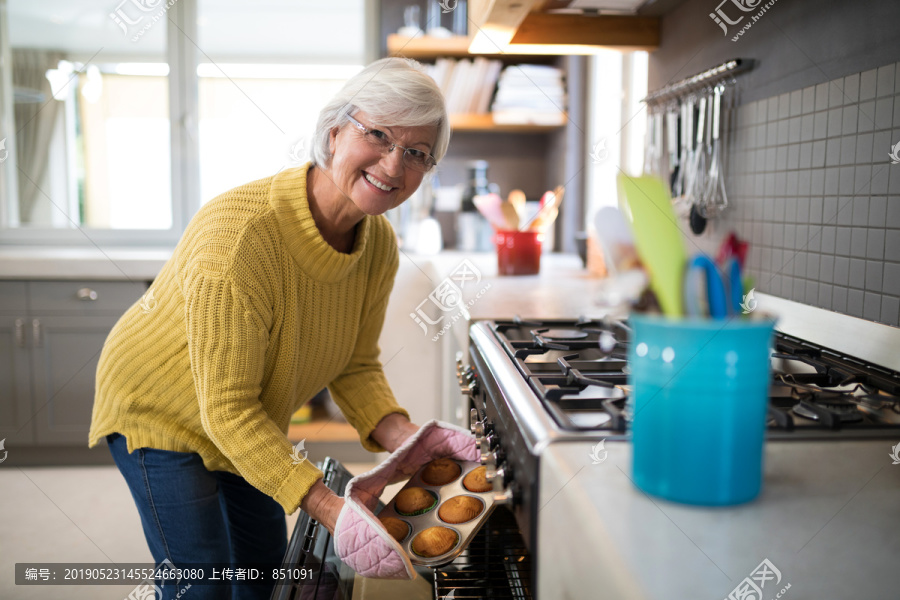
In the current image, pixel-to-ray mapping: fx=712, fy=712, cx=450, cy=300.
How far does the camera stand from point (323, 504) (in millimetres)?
969

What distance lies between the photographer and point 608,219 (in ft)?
1.88

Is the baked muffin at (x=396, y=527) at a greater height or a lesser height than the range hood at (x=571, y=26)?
lesser

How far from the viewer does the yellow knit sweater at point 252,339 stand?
3.23 ft

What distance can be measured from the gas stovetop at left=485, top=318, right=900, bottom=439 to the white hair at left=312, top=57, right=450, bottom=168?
15.3 inches

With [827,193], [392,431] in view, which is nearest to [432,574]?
[392,431]

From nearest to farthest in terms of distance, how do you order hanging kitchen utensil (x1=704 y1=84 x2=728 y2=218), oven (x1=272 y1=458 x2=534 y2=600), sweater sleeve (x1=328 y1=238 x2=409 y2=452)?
1. oven (x1=272 y1=458 x2=534 y2=600)
2. sweater sleeve (x1=328 y1=238 x2=409 y2=452)
3. hanging kitchen utensil (x1=704 y1=84 x2=728 y2=218)

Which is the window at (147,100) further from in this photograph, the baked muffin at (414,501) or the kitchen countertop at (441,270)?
the baked muffin at (414,501)

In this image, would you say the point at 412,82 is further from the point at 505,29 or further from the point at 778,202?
the point at 778,202

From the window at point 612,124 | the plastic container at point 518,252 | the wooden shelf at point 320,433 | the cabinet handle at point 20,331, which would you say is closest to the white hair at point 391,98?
the plastic container at point 518,252

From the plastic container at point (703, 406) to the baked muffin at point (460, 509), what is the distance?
36 cm

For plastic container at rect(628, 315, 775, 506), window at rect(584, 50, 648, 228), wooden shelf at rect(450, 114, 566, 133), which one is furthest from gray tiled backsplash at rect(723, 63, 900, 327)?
wooden shelf at rect(450, 114, 566, 133)

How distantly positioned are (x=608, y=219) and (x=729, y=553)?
0.26 meters

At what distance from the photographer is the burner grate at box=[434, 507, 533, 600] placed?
96cm

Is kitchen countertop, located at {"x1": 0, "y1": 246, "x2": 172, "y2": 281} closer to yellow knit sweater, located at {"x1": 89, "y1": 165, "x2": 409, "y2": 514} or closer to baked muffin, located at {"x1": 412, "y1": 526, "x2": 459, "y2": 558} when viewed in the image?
yellow knit sweater, located at {"x1": 89, "y1": 165, "x2": 409, "y2": 514}
